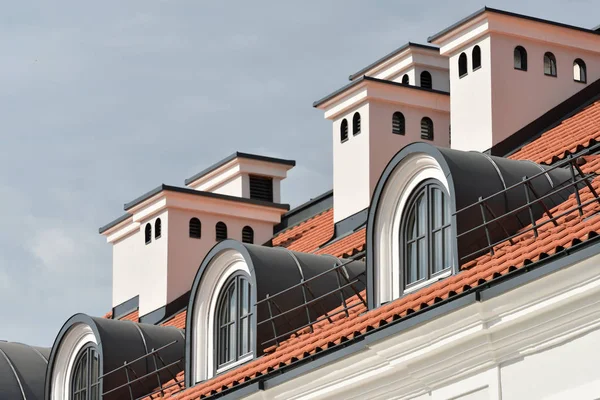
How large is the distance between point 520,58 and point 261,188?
1040 centimetres

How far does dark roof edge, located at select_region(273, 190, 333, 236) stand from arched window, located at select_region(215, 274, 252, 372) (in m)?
7.08

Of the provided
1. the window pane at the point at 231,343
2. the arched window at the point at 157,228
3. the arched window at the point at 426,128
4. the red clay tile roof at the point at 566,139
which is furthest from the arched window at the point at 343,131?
the window pane at the point at 231,343

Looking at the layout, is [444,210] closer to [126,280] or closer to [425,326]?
[425,326]

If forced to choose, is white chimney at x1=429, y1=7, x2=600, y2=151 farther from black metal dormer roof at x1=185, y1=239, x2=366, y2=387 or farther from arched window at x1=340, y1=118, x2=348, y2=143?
black metal dormer roof at x1=185, y1=239, x2=366, y2=387

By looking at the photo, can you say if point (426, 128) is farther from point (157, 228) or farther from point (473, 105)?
point (157, 228)

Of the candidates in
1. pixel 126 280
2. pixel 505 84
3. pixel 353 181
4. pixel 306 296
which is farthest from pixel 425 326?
pixel 126 280

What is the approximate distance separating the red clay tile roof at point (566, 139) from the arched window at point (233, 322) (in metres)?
4.59

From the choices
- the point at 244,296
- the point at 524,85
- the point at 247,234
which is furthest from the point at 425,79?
the point at 244,296

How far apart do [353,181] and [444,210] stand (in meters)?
8.61

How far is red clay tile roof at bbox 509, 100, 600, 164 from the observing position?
22812mm

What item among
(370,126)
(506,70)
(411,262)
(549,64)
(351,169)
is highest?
(370,126)

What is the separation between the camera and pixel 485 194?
20922 millimetres

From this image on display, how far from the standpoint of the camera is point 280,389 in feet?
72.6

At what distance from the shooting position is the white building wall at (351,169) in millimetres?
29641
